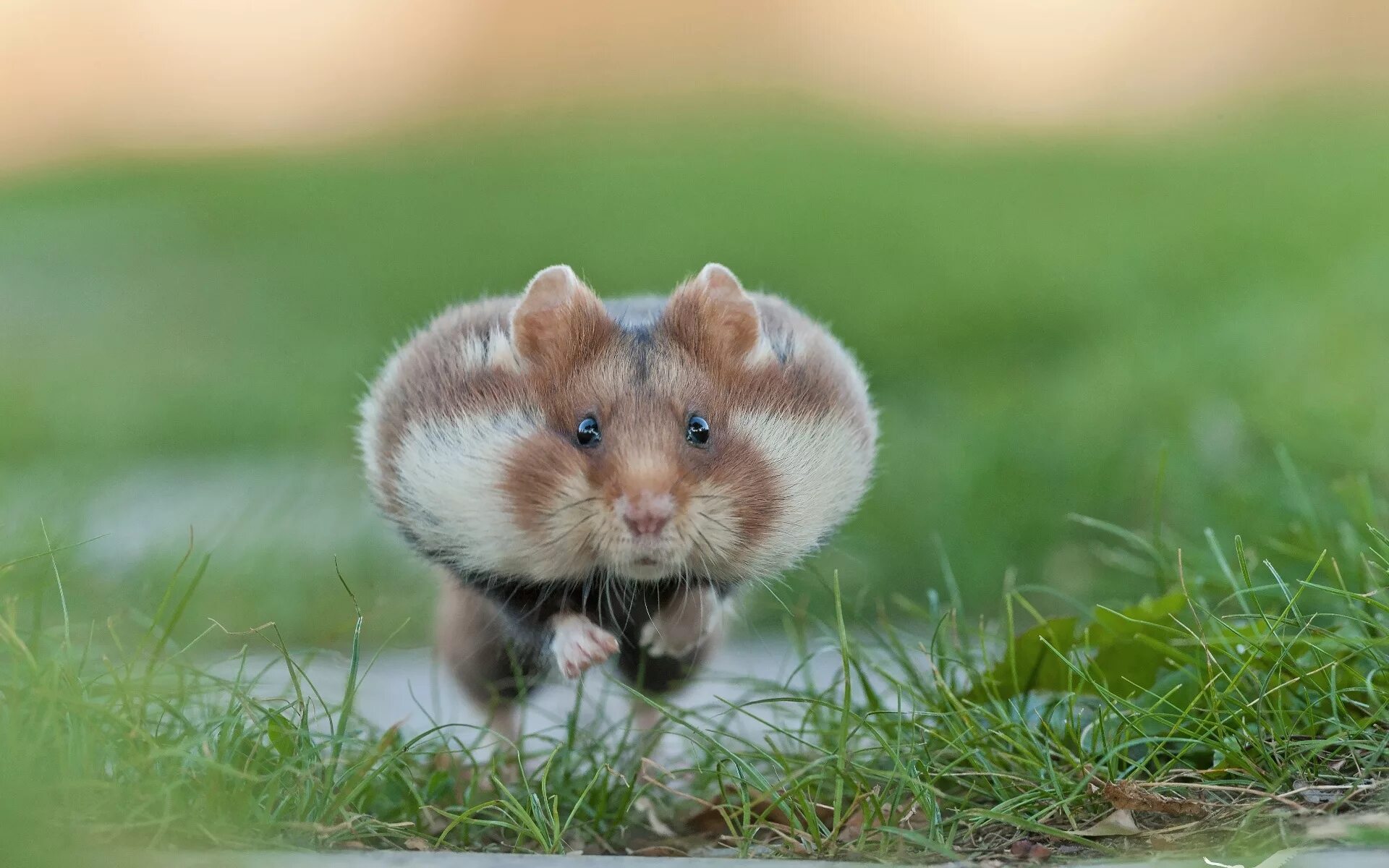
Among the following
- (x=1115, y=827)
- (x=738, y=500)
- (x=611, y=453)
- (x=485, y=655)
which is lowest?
(x=485, y=655)

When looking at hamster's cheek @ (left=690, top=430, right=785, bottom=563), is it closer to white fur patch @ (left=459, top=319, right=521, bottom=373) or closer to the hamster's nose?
the hamster's nose

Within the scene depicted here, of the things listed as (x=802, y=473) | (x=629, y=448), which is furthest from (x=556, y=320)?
(x=802, y=473)

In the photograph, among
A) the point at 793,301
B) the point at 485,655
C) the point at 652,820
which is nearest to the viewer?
the point at 652,820

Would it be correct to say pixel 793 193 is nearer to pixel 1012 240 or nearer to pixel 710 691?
pixel 1012 240

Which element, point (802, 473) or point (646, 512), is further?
point (802, 473)

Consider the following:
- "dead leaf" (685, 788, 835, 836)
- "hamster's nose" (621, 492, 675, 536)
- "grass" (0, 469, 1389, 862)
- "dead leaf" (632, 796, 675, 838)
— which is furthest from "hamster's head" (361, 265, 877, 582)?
"dead leaf" (632, 796, 675, 838)

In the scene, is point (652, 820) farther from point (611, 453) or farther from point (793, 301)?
point (793, 301)
